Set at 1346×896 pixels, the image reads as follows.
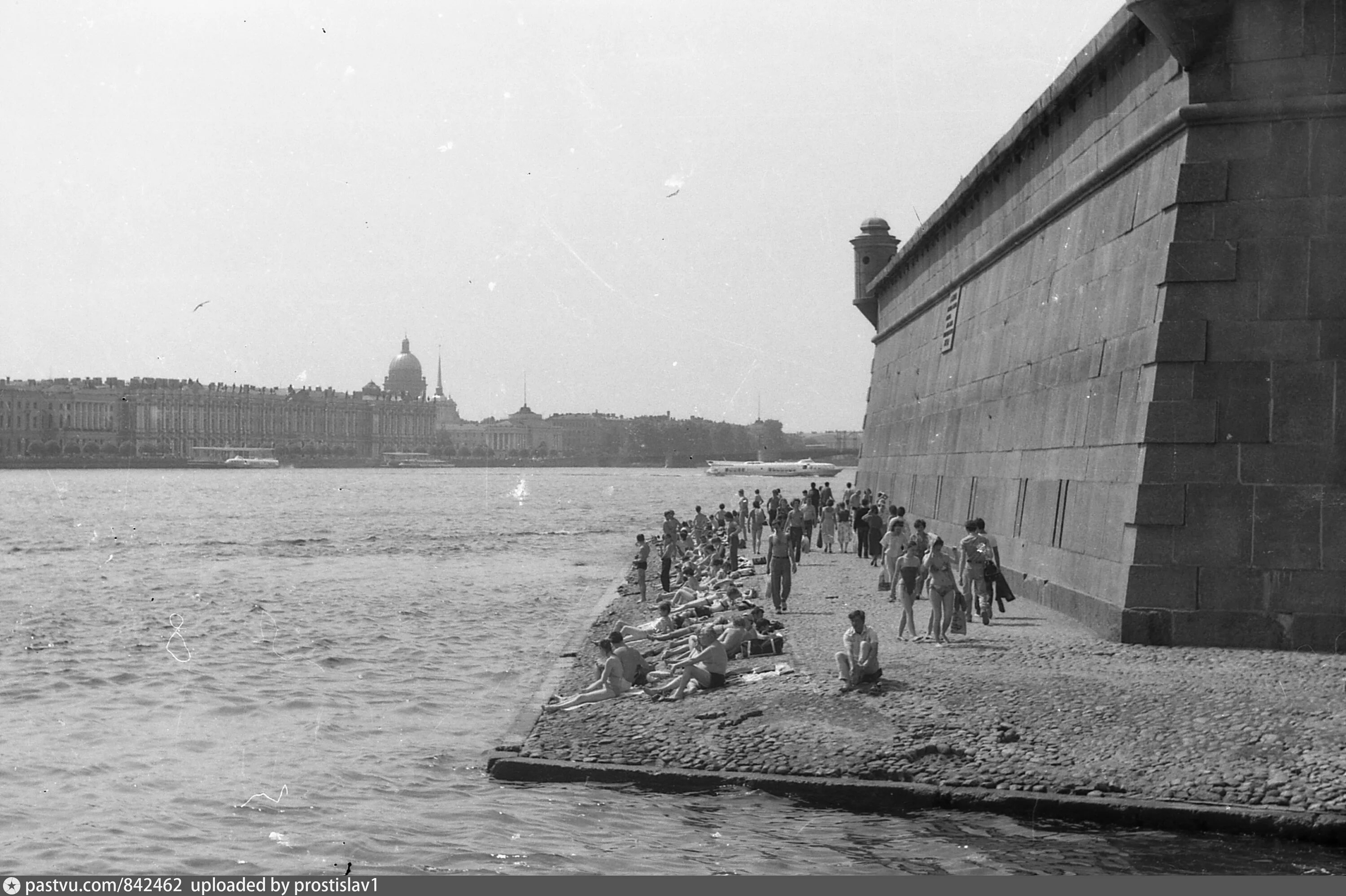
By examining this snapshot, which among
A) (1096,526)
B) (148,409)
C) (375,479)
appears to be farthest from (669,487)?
(1096,526)

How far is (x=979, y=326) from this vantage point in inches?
927

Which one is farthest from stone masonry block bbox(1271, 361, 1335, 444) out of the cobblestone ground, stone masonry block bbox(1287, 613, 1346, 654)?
the cobblestone ground

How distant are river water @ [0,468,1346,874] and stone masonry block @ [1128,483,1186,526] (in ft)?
15.3

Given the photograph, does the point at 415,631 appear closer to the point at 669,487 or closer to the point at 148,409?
the point at 669,487

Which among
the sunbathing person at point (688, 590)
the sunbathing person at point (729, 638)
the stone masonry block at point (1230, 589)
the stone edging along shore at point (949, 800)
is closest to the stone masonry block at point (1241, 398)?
the stone masonry block at point (1230, 589)

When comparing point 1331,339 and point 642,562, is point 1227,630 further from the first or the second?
point 642,562

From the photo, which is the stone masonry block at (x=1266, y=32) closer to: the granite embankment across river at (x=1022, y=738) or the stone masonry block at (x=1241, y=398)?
the stone masonry block at (x=1241, y=398)

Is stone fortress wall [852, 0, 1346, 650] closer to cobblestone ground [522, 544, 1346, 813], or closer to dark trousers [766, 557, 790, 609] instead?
cobblestone ground [522, 544, 1346, 813]

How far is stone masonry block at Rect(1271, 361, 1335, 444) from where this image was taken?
43.9 feet

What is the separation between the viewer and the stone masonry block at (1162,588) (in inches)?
532

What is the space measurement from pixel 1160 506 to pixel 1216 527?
0.53 meters

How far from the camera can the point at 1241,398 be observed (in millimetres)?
13594

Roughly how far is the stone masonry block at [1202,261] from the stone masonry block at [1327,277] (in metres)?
0.69

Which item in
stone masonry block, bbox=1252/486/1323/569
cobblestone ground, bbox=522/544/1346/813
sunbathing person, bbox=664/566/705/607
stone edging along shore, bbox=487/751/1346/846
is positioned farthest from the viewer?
sunbathing person, bbox=664/566/705/607
